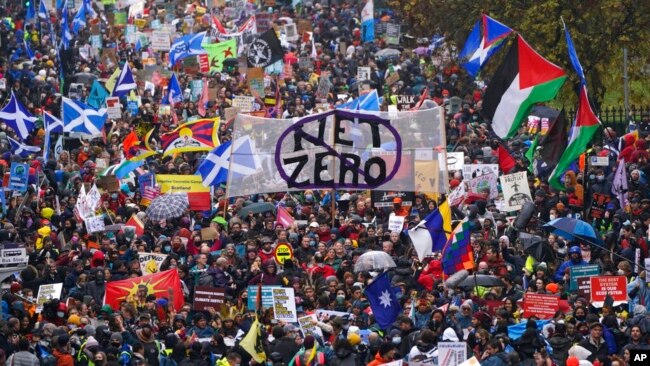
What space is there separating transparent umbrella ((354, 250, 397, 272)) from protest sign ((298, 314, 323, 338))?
2.51 meters

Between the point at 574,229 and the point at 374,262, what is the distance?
2.76 metres

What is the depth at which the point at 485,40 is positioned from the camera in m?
30.5

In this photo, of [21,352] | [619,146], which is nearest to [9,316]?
[21,352]

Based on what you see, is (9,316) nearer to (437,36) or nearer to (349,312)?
(349,312)

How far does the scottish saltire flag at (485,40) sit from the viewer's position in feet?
99.4

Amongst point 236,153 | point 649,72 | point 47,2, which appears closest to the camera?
point 236,153

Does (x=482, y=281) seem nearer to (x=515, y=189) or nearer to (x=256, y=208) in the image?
(x=515, y=189)

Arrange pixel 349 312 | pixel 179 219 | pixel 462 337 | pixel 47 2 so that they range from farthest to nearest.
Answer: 1. pixel 47 2
2. pixel 179 219
3. pixel 349 312
4. pixel 462 337

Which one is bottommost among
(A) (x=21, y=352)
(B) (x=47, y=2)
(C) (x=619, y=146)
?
(A) (x=21, y=352)

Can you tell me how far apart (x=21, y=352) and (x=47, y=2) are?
3892 cm

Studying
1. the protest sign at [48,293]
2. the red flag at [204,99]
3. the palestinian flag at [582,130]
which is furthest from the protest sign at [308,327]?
the red flag at [204,99]

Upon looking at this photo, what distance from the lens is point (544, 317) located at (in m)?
23.0

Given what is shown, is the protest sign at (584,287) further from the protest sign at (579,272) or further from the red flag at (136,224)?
the red flag at (136,224)

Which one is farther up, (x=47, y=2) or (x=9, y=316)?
(x=47, y=2)
